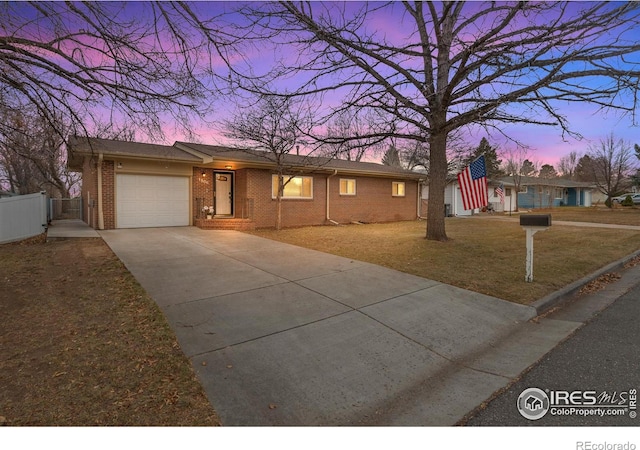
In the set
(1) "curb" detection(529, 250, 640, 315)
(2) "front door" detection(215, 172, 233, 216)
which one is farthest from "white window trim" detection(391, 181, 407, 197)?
(1) "curb" detection(529, 250, 640, 315)

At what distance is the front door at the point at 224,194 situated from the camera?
559 inches

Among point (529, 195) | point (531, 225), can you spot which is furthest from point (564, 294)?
point (529, 195)

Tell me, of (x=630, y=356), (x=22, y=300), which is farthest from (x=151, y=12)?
(x=630, y=356)

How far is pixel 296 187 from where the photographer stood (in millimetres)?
14922

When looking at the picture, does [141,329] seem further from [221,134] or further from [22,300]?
[221,134]

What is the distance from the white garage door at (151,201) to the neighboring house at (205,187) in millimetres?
30

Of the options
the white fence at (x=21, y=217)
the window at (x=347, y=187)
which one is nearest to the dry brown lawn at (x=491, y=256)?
the window at (x=347, y=187)

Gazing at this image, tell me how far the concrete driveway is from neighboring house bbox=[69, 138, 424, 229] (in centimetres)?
620

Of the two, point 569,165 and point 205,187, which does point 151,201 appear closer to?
point 205,187

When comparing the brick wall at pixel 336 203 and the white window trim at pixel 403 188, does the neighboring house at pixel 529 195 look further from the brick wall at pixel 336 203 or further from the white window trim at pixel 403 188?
the brick wall at pixel 336 203

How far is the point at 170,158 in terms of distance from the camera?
11773 millimetres

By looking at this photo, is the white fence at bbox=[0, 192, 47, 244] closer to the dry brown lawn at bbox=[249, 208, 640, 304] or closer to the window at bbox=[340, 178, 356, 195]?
the dry brown lawn at bbox=[249, 208, 640, 304]

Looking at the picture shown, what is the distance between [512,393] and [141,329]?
3.78m

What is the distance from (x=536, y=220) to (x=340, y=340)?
4.25 metres
